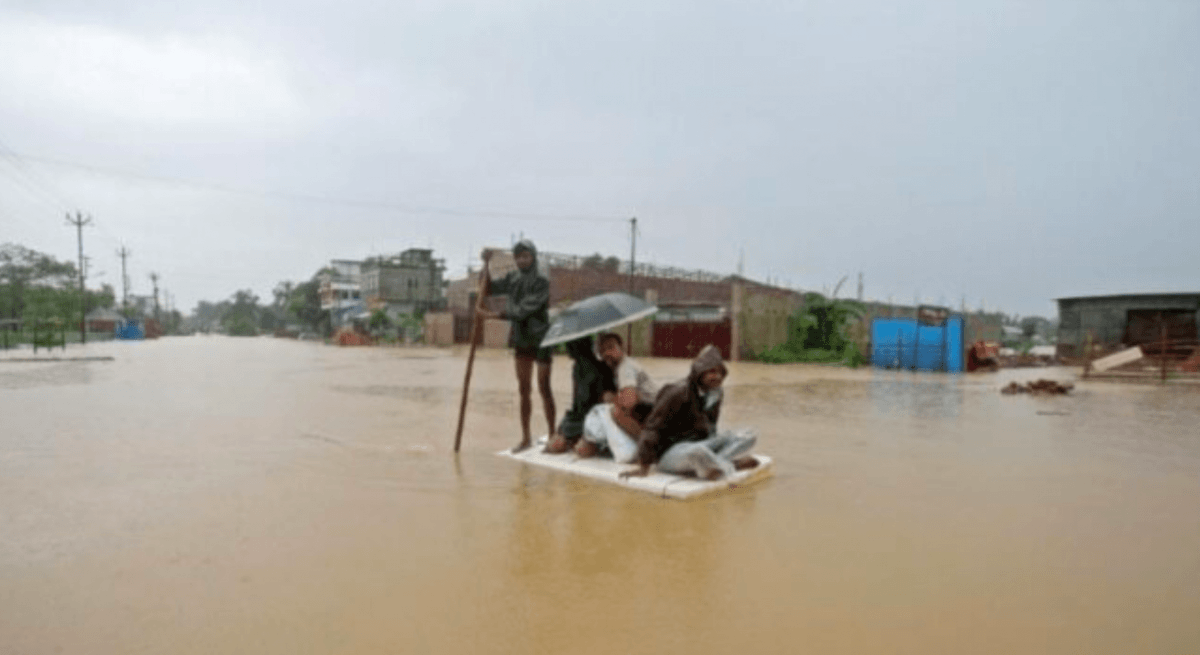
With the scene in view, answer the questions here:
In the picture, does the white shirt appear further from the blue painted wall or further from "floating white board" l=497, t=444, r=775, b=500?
the blue painted wall

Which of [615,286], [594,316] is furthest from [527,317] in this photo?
[615,286]

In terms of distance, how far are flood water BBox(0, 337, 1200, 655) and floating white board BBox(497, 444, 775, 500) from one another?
0.11 m

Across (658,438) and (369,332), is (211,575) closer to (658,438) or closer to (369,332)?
(658,438)

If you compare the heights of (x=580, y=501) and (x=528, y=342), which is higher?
(x=528, y=342)

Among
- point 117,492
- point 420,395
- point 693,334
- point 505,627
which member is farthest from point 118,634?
point 693,334

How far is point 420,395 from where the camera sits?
12930mm

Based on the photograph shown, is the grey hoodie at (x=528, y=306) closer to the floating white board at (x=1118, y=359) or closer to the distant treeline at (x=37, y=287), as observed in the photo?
the floating white board at (x=1118, y=359)

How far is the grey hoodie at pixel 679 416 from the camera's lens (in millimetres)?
5293

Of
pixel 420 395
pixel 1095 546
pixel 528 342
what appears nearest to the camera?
pixel 1095 546

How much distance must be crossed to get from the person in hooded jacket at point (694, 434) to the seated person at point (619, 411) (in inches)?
5.4

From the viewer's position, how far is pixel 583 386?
6.25 metres

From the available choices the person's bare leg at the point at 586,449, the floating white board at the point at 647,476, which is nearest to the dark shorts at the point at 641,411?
the floating white board at the point at 647,476

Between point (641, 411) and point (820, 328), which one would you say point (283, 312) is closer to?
point (820, 328)

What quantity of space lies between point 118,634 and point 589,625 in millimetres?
1751
